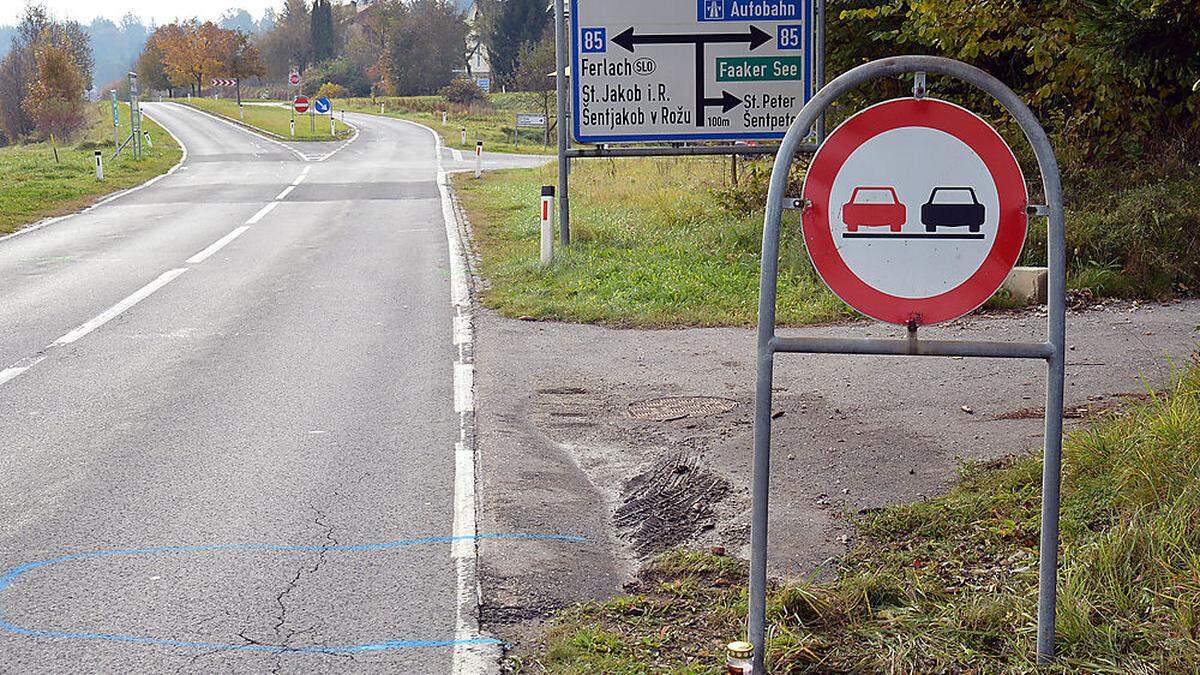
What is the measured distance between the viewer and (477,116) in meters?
80.1

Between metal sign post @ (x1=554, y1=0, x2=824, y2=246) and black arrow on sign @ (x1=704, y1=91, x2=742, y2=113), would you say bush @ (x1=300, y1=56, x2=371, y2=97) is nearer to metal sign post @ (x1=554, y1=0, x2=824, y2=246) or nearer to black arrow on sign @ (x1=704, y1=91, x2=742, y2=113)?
metal sign post @ (x1=554, y1=0, x2=824, y2=246)

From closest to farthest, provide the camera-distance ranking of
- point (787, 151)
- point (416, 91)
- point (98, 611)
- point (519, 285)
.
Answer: point (787, 151), point (98, 611), point (519, 285), point (416, 91)

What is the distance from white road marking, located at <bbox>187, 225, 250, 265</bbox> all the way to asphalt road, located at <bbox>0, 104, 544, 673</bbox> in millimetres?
603

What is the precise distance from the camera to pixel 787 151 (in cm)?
379

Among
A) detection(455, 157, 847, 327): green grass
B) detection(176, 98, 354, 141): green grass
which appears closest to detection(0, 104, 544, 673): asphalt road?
detection(455, 157, 847, 327): green grass

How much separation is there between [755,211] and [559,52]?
3544 millimetres

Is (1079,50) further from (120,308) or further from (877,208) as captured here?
(120,308)

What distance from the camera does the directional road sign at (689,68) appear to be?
13.8m

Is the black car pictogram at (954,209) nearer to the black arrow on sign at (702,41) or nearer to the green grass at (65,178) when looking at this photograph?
the black arrow on sign at (702,41)

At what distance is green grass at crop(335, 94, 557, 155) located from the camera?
176 ft

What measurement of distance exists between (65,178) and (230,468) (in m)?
28.7

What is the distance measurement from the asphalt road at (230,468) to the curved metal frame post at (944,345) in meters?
1.14

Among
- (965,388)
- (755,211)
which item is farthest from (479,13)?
(965,388)

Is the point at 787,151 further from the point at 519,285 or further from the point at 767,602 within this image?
the point at 519,285
